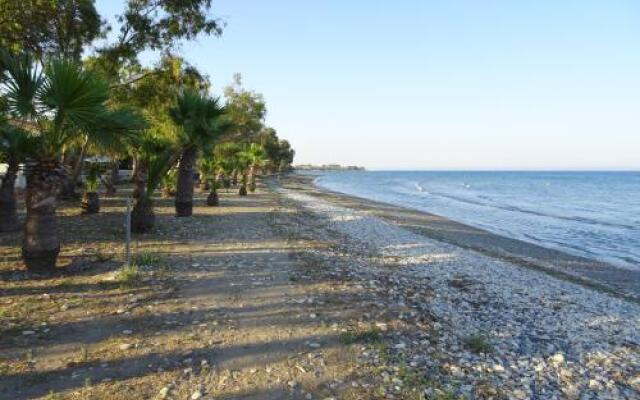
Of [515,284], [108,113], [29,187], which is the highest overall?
[108,113]

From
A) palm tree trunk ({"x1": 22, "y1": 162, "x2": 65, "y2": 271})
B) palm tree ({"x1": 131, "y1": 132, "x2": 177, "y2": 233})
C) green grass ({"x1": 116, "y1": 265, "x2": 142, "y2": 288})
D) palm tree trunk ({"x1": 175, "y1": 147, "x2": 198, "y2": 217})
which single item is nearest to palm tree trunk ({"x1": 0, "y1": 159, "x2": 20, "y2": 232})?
palm tree ({"x1": 131, "y1": 132, "x2": 177, "y2": 233})

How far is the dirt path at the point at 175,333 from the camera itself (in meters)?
5.00

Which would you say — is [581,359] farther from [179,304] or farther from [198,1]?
[198,1]

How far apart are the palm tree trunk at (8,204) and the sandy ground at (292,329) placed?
1.06 m

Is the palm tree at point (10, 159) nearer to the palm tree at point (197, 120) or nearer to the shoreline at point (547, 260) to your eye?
the palm tree at point (197, 120)

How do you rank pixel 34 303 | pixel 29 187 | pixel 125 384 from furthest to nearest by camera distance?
pixel 29 187, pixel 34 303, pixel 125 384

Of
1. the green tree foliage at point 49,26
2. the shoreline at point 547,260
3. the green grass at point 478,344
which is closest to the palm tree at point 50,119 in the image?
the green tree foliage at point 49,26

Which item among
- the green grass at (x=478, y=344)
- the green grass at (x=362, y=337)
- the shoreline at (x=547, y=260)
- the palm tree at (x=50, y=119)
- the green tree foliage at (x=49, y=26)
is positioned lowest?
the shoreline at (x=547, y=260)

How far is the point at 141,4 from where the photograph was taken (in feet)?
56.5

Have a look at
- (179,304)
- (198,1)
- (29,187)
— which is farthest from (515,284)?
(198,1)

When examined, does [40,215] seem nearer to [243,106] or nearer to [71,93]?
[71,93]

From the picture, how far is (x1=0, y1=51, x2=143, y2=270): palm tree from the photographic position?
25.7ft

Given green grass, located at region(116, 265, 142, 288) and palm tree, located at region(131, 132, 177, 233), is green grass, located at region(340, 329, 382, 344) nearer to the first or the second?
green grass, located at region(116, 265, 142, 288)

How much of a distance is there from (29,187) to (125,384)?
5.48 metres
